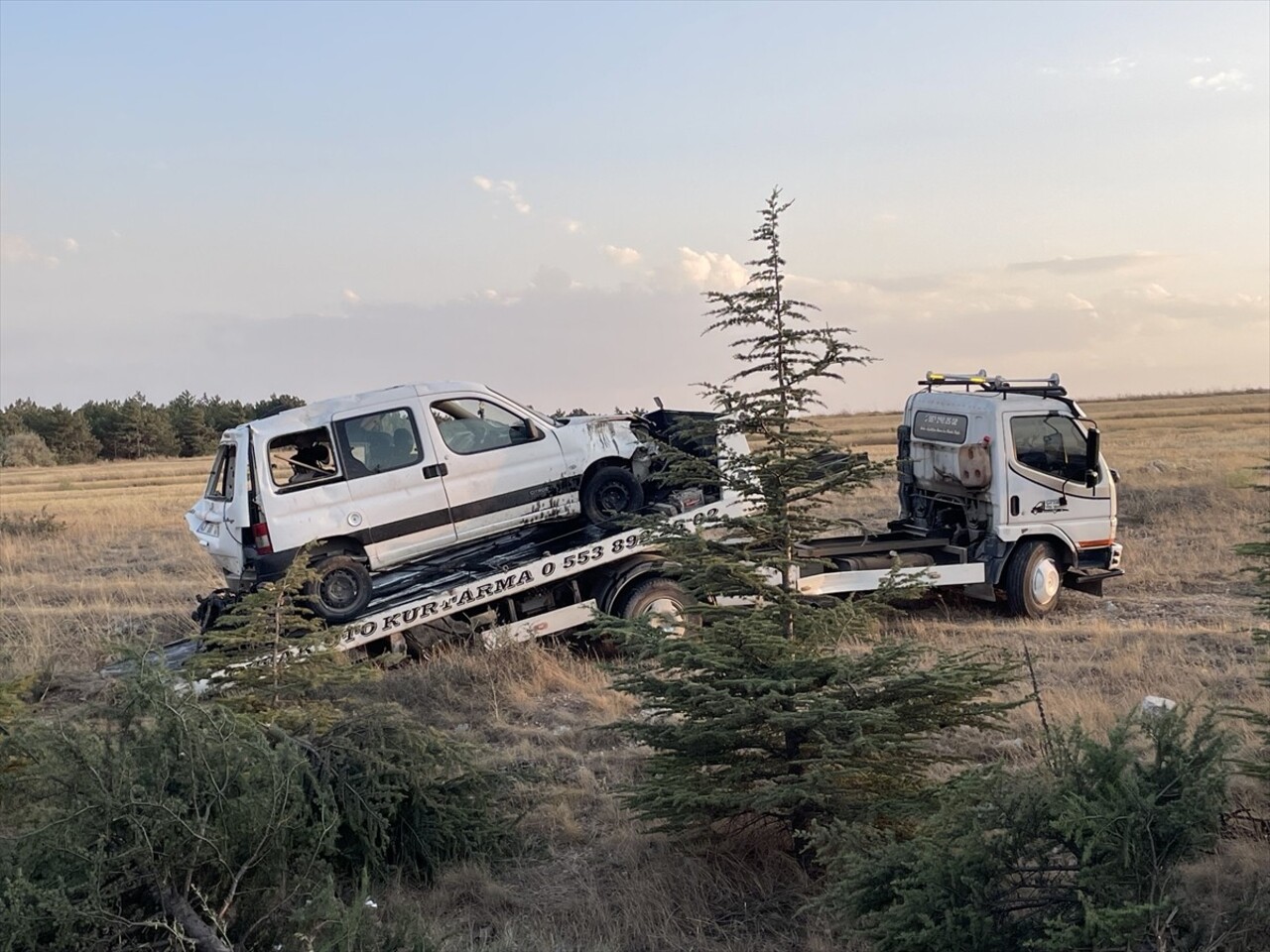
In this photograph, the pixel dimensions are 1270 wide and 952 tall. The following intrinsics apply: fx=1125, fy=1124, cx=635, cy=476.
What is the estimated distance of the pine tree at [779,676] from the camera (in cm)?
523

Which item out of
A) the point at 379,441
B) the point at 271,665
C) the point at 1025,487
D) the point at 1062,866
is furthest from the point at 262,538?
the point at 1025,487

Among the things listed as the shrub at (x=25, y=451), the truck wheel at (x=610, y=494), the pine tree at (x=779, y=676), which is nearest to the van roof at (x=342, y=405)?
the truck wheel at (x=610, y=494)

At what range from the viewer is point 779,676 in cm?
536

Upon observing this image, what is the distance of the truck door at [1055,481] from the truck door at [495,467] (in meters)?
5.25

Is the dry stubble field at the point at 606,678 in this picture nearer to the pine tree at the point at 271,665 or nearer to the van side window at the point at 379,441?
the pine tree at the point at 271,665

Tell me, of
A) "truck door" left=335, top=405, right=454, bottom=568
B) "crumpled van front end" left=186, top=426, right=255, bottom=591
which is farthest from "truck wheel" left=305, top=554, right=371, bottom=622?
"crumpled van front end" left=186, top=426, right=255, bottom=591

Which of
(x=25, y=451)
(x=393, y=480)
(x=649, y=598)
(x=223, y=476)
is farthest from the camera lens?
(x=25, y=451)

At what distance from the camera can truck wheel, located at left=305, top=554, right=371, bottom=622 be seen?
9695mm

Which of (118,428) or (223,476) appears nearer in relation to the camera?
(223,476)

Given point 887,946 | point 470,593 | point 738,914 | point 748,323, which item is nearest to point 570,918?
point 738,914

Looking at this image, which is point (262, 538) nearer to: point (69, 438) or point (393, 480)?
point (393, 480)

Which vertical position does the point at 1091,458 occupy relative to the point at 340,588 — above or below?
above

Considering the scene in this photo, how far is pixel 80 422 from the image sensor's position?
200ft

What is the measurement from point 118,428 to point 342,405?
189 ft
